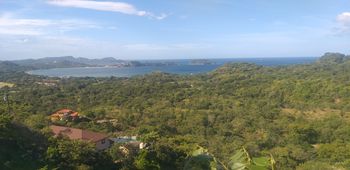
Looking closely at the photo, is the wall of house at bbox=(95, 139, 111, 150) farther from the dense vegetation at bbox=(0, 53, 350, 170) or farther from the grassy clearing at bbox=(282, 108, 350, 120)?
the grassy clearing at bbox=(282, 108, 350, 120)

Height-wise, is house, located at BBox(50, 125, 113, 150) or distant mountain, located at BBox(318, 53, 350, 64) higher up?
house, located at BBox(50, 125, 113, 150)

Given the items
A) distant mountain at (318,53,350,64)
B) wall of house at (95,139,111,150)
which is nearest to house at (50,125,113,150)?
wall of house at (95,139,111,150)

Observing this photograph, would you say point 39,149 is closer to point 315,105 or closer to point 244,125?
point 244,125

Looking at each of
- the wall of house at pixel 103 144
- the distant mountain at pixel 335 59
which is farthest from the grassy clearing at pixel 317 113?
the distant mountain at pixel 335 59

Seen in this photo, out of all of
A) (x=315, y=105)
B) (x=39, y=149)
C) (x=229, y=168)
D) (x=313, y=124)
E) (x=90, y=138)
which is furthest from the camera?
(x=315, y=105)

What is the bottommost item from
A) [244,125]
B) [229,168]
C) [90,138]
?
[244,125]


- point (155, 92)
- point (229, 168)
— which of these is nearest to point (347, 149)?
point (229, 168)

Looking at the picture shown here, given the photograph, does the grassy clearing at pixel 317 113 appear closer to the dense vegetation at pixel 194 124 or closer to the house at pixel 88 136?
the dense vegetation at pixel 194 124

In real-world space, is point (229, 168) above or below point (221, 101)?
above
